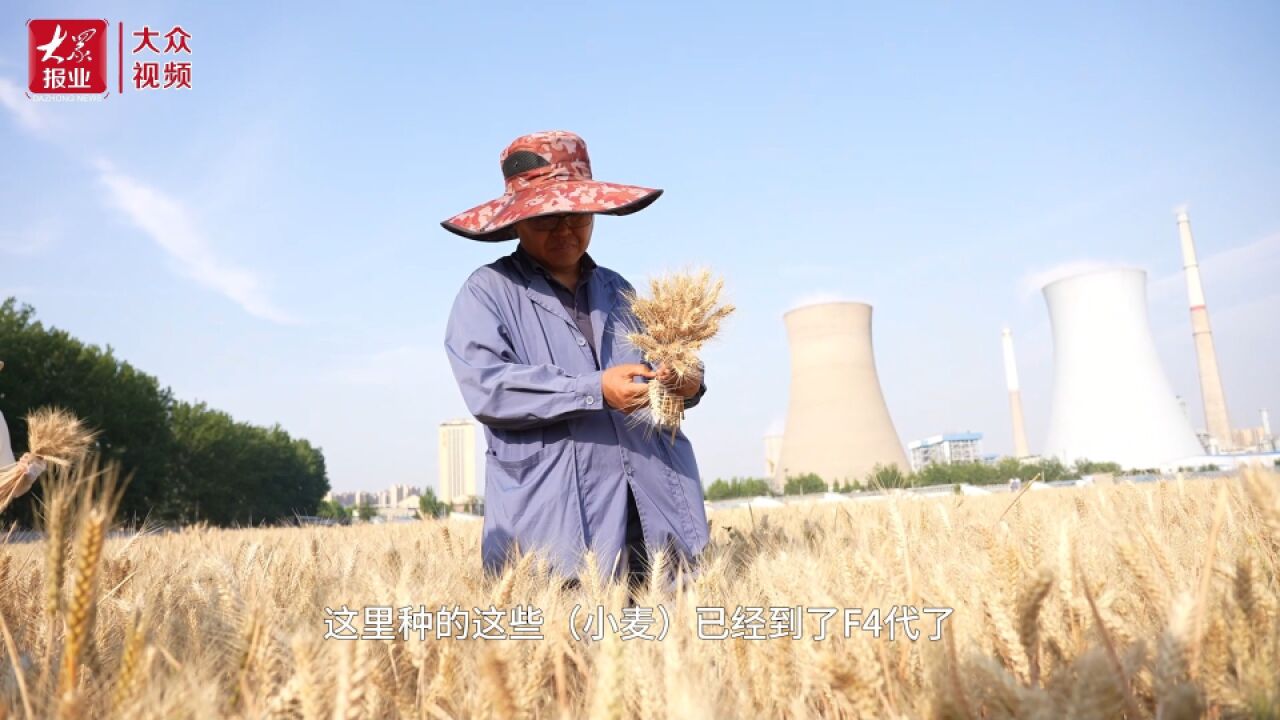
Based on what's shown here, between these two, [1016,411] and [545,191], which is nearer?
[545,191]

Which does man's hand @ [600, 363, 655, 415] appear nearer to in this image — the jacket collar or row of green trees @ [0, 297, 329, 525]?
the jacket collar

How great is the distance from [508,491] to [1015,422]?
6205cm

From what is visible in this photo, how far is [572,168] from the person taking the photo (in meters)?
2.38

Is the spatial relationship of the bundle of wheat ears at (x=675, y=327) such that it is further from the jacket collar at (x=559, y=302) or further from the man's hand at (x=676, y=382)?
the jacket collar at (x=559, y=302)

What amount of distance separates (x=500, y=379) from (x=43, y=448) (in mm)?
1647

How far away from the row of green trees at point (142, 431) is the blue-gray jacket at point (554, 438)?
1199 cm

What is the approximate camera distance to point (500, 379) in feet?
6.98

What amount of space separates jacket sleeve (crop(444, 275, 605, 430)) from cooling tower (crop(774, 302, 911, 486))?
2403 cm

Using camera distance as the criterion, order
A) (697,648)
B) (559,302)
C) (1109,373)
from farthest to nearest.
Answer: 1. (1109,373)
2. (559,302)
3. (697,648)

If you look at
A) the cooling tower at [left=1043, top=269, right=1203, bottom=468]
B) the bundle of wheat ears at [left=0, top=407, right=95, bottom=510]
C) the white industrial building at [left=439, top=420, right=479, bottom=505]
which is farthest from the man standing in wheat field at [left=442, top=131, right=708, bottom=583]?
the white industrial building at [left=439, top=420, right=479, bottom=505]

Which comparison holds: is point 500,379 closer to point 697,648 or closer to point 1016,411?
point 697,648

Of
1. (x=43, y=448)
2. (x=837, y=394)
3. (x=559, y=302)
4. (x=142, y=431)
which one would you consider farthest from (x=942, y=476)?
(x=43, y=448)

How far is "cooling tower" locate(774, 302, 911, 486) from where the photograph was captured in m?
25.5

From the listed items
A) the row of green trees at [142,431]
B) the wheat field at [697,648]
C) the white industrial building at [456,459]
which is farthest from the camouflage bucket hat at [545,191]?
the white industrial building at [456,459]
